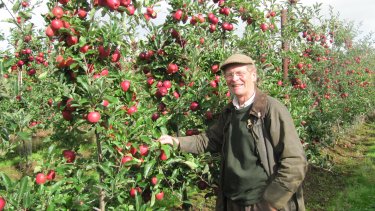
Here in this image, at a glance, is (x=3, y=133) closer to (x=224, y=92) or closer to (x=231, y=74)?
(x=231, y=74)

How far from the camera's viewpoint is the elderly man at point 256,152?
231 centimetres

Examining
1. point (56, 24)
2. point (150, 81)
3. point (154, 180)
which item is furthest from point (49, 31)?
point (150, 81)

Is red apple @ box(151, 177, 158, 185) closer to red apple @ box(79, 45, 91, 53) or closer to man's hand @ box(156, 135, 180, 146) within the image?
man's hand @ box(156, 135, 180, 146)

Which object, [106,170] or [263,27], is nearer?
[106,170]

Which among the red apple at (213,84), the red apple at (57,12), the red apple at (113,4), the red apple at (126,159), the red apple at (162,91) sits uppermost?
the red apple at (113,4)

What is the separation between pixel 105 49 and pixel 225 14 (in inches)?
68.7

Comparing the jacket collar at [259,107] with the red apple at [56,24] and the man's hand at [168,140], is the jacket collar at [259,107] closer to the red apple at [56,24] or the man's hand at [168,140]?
the man's hand at [168,140]

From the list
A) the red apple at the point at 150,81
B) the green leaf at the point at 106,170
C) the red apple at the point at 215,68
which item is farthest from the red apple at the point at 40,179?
the red apple at the point at 215,68

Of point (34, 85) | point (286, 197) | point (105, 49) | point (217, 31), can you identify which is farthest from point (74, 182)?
point (34, 85)

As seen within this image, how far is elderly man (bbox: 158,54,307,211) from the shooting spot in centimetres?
231

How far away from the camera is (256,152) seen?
8.09 ft

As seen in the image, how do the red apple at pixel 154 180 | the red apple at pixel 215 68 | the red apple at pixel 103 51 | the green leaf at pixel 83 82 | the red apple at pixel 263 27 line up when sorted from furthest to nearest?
the red apple at pixel 263 27, the red apple at pixel 215 68, the red apple at pixel 154 180, the red apple at pixel 103 51, the green leaf at pixel 83 82

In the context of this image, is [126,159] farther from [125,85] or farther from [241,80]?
[241,80]

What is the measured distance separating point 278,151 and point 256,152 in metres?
0.15
